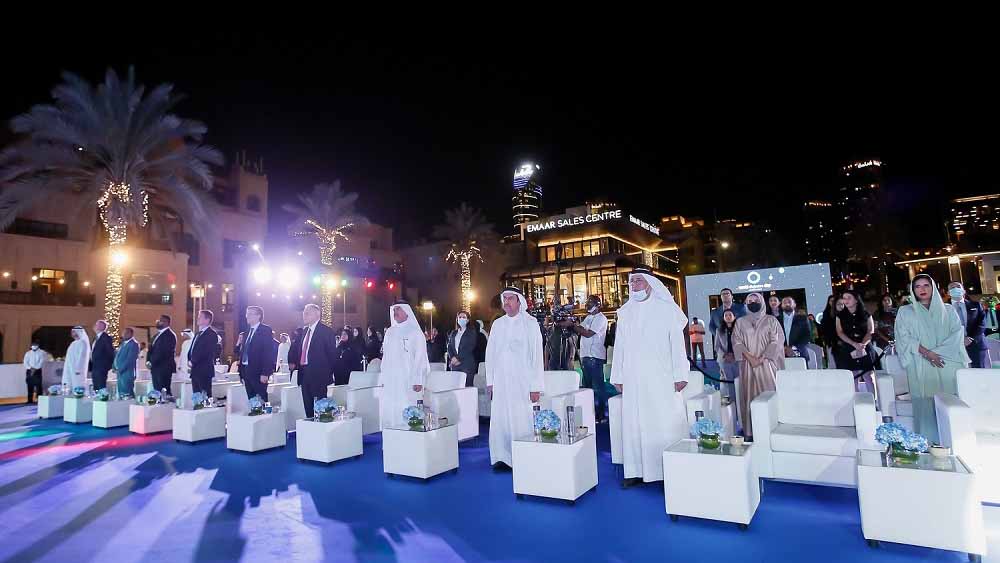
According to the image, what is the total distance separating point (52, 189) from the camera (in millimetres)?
Result: 14977

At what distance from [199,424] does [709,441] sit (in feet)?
22.9

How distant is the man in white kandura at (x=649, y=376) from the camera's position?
4836mm

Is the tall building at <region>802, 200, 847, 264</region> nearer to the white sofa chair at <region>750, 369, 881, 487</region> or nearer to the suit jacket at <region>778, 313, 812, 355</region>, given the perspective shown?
the suit jacket at <region>778, 313, 812, 355</region>

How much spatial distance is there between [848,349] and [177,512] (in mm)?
7615

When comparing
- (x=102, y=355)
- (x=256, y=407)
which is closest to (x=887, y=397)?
(x=256, y=407)

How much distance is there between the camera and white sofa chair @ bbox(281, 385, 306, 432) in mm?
8273

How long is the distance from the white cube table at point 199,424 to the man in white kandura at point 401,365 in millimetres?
2684

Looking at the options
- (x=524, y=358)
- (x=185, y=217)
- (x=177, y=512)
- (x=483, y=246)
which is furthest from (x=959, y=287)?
(x=483, y=246)

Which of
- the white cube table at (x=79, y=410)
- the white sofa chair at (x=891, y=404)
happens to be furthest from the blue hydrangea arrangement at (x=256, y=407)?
the white sofa chair at (x=891, y=404)

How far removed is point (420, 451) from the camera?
5.32 metres

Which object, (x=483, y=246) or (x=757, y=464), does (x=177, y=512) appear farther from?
(x=483, y=246)

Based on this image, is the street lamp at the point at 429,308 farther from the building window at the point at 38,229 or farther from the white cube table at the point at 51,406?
the white cube table at the point at 51,406

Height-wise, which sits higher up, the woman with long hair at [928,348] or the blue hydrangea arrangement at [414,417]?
the woman with long hair at [928,348]

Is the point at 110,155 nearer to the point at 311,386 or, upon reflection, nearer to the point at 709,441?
the point at 311,386
